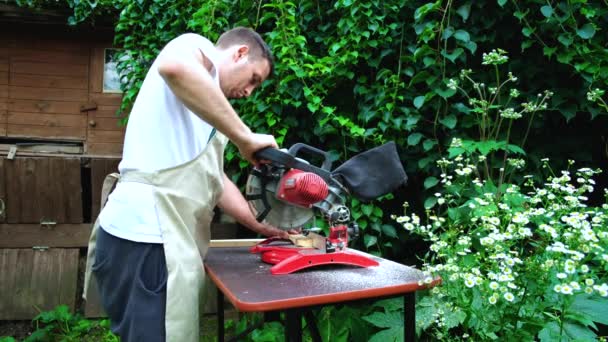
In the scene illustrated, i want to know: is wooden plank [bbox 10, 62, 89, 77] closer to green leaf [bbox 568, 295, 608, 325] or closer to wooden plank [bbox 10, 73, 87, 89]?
wooden plank [bbox 10, 73, 87, 89]

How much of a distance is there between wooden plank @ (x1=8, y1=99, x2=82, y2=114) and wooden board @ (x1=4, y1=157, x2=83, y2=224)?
2.43 m

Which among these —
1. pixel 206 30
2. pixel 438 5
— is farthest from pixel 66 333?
pixel 438 5

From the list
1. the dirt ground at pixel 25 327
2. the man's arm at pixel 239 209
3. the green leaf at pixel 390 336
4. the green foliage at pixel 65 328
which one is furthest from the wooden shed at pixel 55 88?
the green leaf at pixel 390 336

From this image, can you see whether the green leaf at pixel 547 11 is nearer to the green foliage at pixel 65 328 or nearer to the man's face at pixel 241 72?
the man's face at pixel 241 72

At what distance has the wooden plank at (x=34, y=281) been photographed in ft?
12.4

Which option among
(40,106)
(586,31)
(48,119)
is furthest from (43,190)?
(586,31)

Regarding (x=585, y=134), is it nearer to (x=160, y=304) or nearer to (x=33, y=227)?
(x=160, y=304)

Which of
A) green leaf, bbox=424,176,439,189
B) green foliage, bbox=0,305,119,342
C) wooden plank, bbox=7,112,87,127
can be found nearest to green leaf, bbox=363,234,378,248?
green leaf, bbox=424,176,439,189

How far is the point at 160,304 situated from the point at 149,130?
58 centimetres

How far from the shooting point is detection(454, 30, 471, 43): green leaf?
102 inches

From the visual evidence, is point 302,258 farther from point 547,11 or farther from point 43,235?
point 43,235

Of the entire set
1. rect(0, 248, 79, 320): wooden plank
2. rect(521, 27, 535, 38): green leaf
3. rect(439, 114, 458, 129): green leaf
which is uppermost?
rect(521, 27, 535, 38): green leaf

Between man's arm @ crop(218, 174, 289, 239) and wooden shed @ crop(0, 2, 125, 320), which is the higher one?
wooden shed @ crop(0, 2, 125, 320)

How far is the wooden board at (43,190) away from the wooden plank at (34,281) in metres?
0.29
